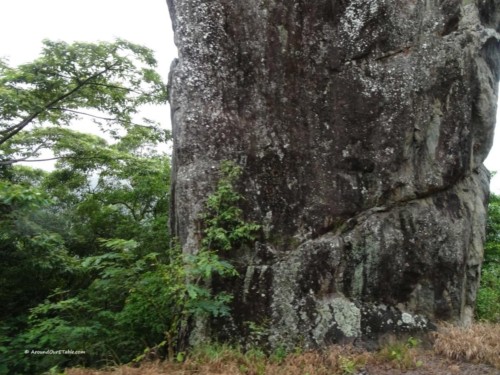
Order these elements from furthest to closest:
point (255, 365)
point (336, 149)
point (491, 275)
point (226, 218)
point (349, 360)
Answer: point (491, 275), point (336, 149), point (226, 218), point (349, 360), point (255, 365)

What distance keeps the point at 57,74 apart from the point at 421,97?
27.2 ft

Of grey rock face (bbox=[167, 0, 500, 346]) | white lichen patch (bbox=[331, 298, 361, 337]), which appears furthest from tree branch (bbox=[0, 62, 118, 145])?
white lichen patch (bbox=[331, 298, 361, 337])

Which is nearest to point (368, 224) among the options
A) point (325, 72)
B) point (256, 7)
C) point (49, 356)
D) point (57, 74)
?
point (325, 72)

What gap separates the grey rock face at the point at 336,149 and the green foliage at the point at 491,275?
1.44 metres

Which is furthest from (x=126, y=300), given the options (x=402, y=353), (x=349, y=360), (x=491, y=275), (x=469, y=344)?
(x=491, y=275)

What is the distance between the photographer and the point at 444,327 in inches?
237

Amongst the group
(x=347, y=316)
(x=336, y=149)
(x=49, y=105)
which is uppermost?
(x=49, y=105)

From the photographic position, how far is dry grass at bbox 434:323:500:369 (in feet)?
17.6

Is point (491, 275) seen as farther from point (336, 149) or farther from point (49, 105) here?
point (49, 105)

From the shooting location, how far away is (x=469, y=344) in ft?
18.0

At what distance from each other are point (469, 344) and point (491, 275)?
5.65 m

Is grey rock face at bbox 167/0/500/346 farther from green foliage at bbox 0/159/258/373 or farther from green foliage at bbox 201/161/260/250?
green foliage at bbox 0/159/258/373

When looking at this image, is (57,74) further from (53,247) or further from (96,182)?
(53,247)

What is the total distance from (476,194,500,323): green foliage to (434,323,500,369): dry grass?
1667 millimetres
